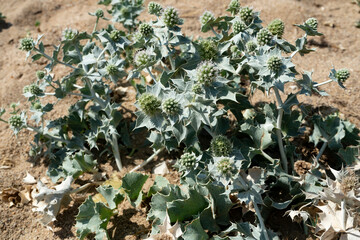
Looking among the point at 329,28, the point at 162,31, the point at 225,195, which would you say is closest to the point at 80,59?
the point at 162,31

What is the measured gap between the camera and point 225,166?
7.61 feet

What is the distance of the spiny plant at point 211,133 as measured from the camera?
2.51m

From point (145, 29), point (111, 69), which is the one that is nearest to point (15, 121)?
point (111, 69)

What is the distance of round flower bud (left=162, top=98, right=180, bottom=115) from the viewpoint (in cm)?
249

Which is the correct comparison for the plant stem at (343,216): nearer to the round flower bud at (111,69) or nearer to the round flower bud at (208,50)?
the round flower bud at (208,50)

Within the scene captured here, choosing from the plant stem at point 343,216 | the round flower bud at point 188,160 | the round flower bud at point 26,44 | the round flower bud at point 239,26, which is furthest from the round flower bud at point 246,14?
the round flower bud at point 26,44

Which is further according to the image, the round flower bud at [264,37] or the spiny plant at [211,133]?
the round flower bud at [264,37]

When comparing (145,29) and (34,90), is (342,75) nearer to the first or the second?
(145,29)

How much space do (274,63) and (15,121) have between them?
2.43 m

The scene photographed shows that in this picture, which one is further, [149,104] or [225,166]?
[149,104]

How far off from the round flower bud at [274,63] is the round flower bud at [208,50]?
585 millimetres

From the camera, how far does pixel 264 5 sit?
488 centimetres

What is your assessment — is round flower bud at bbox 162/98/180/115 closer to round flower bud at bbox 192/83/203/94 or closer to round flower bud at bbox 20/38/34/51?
round flower bud at bbox 192/83/203/94

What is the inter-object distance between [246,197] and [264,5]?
341cm
